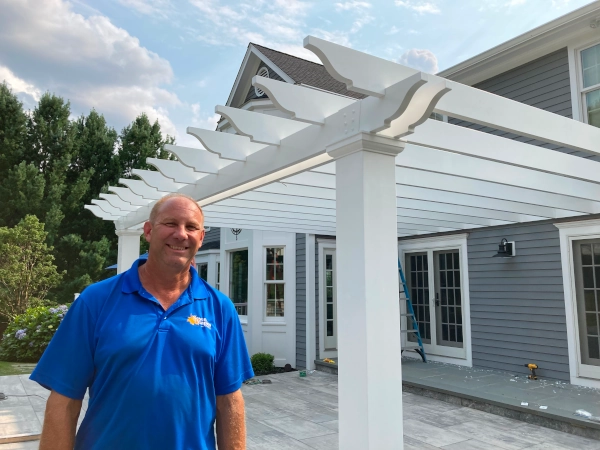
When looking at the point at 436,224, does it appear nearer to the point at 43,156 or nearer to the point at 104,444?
the point at 104,444

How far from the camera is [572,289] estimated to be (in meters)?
5.80

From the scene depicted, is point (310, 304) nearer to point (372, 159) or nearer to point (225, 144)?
point (225, 144)

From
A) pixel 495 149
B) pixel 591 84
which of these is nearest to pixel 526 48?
pixel 591 84

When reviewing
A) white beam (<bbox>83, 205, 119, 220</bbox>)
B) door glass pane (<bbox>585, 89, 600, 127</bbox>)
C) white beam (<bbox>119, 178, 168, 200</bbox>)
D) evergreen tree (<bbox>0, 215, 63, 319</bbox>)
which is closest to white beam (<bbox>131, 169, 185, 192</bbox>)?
white beam (<bbox>119, 178, 168, 200</bbox>)

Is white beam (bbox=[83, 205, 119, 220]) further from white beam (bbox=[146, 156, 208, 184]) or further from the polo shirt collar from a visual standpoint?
the polo shirt collar

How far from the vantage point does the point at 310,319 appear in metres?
7.90

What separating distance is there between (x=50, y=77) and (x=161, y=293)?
16.2m

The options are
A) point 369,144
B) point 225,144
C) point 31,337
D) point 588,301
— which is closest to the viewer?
point 369,144

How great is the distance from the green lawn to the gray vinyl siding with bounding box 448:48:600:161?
8185mm

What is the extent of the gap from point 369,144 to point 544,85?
5117 mm

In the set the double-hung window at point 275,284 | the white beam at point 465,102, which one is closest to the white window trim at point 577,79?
the white beam at point 465,102

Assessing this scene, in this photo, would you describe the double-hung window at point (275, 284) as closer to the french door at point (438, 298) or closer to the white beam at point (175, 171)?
the french door at point (438, 298)

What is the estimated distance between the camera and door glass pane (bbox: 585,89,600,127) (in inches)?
226

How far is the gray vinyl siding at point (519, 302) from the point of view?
5.98 meters
